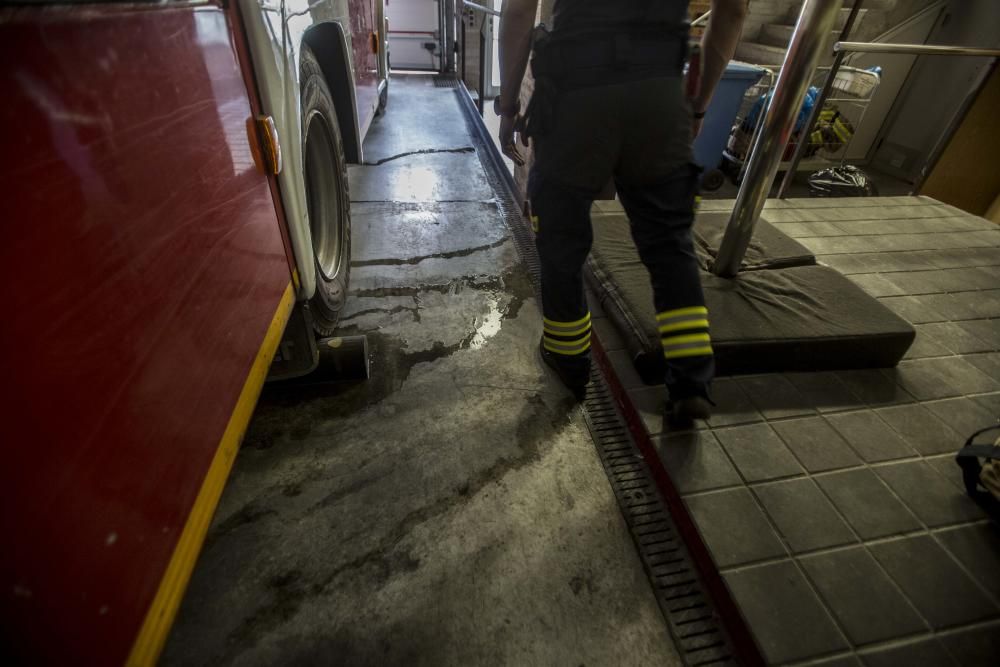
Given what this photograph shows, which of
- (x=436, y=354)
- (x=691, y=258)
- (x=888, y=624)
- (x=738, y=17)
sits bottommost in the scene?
(x=436, y=354)

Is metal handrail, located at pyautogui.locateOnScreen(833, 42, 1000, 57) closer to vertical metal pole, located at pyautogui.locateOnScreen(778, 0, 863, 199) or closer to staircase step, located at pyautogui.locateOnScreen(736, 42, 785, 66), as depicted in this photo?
vertical metal pole, located at pyautogui.locateOnScreen(778, 0, 863, 199)

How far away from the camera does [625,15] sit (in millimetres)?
1396

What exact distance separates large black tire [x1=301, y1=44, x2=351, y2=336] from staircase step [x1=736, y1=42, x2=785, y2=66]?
522 centimetres

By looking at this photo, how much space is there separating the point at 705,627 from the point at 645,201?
1.34 m

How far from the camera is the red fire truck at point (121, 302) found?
51cm

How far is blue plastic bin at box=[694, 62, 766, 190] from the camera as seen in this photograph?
152 inches

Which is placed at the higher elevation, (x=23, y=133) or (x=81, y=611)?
(x=23, y=133)

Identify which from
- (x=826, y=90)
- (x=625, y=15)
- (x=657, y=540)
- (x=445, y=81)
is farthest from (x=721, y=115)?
(x=445, y=81)

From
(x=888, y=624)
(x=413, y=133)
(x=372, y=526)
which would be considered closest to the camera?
(x=888, y=624)

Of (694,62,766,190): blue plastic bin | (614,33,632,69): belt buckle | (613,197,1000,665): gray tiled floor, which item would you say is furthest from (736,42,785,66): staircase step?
(614,33,632,69): belt buckle

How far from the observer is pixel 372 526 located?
4.91ft

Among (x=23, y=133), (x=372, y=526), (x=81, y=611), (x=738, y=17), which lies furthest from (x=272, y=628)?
(x=738, y=17)

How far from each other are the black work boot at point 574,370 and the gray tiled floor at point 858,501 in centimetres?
20

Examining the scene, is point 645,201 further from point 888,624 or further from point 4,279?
point 4,279
